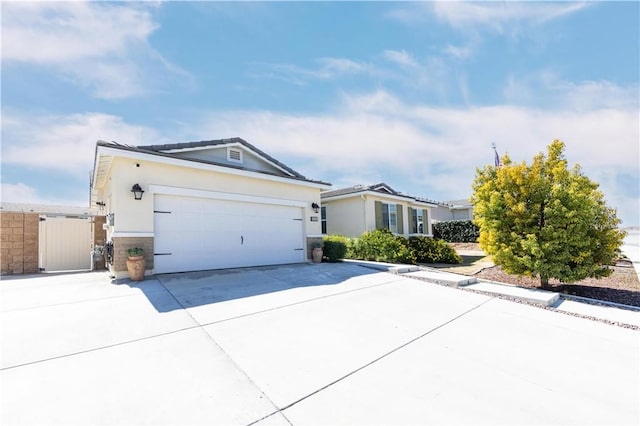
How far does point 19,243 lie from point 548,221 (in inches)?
615

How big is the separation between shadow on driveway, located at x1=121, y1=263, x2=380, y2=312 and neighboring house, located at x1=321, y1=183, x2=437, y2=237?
598cm

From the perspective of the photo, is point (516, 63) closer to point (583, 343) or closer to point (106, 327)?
point (583, 343)

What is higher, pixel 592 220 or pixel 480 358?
pixel 592 220

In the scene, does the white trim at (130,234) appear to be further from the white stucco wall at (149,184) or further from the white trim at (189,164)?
the white trim at (189,164)

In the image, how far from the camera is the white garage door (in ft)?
26.1

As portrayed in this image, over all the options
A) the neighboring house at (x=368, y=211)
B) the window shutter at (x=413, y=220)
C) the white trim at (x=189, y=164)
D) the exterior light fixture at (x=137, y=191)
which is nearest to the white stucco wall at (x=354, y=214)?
the neighboring house at (x=368, y=211)

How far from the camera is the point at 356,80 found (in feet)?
35.5

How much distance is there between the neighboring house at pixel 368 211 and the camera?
595 inches

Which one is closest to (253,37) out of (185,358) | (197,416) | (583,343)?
(185,358)

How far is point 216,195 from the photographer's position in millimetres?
8852

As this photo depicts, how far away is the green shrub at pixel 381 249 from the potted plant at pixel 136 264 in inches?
331

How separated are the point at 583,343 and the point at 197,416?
5004 millimetres

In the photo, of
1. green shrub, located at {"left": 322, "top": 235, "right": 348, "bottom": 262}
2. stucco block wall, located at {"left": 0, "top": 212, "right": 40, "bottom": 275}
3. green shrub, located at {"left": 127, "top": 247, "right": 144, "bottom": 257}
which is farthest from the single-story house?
green shrub, located at {"left": 322, "top": 235, "right": 348, "bottom": 262}

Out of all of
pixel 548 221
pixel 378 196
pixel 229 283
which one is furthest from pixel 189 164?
pixel 378 196
